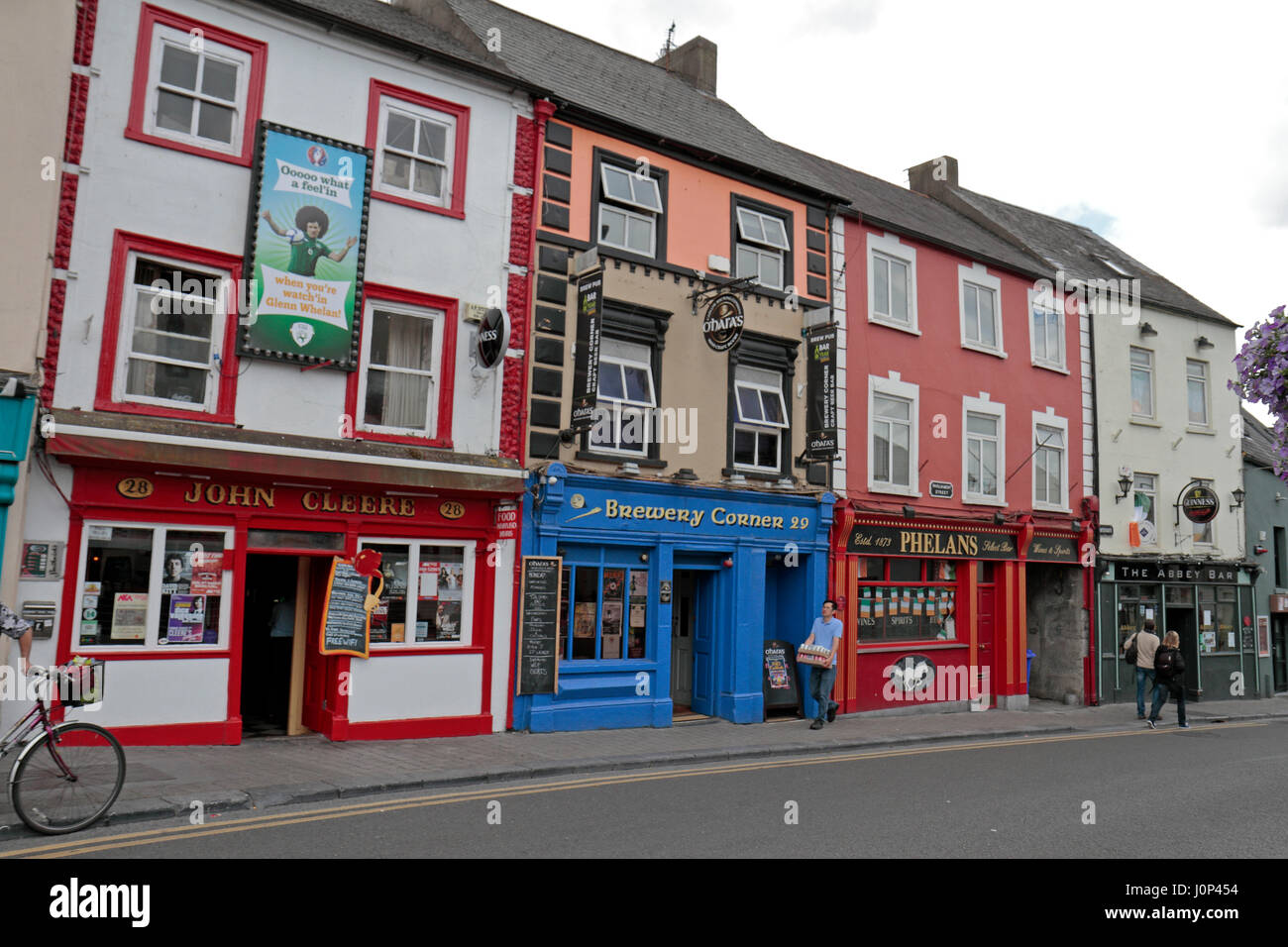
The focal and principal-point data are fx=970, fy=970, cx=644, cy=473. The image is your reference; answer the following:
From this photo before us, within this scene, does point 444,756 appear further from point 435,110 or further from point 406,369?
point 435,110

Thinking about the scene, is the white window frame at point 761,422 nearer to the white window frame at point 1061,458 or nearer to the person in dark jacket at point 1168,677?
the white window frame at point 1061,458

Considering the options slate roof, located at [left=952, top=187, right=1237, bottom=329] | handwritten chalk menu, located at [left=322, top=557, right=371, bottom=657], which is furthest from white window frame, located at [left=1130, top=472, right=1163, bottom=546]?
handwritten chalk menu, located at [left=322, top=557, right=371, bottom=657]

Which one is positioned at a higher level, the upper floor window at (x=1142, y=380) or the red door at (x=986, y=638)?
the upper floor window at (x=1142, y=380)

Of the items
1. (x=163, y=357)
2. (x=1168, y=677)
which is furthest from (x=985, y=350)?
(x=163, y=357)

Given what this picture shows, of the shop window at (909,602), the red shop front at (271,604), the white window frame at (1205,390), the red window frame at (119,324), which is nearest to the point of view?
the red shop front at (271,604)

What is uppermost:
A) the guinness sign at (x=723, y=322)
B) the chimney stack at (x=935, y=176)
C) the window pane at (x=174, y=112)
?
the chimney stack at (x=935, y=176)

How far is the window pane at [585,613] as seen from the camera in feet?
45.2

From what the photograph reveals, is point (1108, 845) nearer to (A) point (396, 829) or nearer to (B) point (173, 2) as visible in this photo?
(A) point (396, 829)

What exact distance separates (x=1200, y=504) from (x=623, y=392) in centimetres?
1527

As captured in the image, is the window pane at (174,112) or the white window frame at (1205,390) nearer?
the window pane at (174,112)

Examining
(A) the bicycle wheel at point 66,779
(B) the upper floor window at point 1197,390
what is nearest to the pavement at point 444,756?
(A) the bicycle wheel at point 66,779

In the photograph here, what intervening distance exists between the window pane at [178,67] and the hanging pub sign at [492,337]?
4309 mm

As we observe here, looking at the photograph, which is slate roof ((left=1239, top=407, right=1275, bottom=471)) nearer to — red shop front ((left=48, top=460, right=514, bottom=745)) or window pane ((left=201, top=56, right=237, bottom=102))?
red shop front ((left=48, top=460, right=514, bottom=745))

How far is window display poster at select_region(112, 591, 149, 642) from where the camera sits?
10461 millimetres
